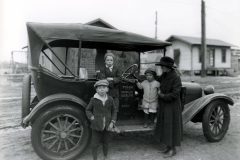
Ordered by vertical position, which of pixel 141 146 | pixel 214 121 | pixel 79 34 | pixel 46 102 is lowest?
pixel 141 146

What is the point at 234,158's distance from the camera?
3291mm

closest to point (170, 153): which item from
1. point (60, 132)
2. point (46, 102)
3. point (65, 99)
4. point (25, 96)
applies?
point (60, 132)

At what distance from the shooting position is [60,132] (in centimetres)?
312

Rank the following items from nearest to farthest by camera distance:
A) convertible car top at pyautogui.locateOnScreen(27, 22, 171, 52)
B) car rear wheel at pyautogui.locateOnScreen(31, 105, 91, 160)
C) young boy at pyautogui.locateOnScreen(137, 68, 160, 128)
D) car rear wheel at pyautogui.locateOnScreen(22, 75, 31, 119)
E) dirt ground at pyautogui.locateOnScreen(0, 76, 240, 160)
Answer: car rear wheel at pyautogui.locateOnScreen(31, 105, 91, 160) → convertible car top at pyautogui.locateOnScreen(27, 22, 171, 52) → dirt ground at pyautogui.locateOnScreen(0, 76, 240, 160) → car rear wheel at pyautogui.locateOnScreen(22, 75, 31, 119) → young boy at pyautogui.locateOnScreen(137, 68, 160, 128)

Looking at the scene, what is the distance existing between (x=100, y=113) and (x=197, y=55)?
20467 millimetres

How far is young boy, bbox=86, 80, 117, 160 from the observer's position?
9.78ft

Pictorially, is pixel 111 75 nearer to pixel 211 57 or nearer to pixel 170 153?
pixel 170 153

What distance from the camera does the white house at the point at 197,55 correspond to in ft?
69.9

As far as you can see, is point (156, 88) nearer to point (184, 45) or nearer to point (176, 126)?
point (176, 126)

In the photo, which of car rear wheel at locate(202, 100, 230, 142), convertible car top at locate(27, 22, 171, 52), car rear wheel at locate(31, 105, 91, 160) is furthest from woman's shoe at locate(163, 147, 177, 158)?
convertible car top at locate(27, 22, 171, 52)

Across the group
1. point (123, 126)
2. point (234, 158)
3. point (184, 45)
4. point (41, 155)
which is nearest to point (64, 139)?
point (41, 155)

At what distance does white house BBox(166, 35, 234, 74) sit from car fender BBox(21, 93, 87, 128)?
64.3 feet

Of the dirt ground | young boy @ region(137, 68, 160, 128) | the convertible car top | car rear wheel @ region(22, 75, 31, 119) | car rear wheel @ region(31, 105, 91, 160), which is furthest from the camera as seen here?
young boy @ region(137, 68, 160, 128)

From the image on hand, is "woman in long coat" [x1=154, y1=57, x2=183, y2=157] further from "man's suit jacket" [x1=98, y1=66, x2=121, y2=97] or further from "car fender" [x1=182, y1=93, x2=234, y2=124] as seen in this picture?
"man's suit jacket" [x1=98, y1=66, x2=121, y2=97]
